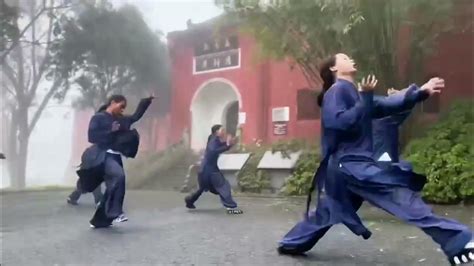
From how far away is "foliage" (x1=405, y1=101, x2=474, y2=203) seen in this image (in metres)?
10.4

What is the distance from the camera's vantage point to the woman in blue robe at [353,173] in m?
4.16

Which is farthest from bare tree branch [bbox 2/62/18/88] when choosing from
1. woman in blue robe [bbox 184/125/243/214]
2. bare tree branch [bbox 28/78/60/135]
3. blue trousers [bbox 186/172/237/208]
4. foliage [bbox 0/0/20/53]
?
blue trousers [bbox 186/172/237/208]

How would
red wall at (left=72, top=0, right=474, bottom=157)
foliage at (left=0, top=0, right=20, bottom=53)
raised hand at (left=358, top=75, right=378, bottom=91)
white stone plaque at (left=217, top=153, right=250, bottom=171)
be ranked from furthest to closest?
foliage at (left=0, top=0, right=20, bottom=53)
white stone plaque at (left=217, top=153, right=250, bottom=171)
red wall at (left=72, top=0, right=474, bottom=157)
raised hand at (left=358, top=75, right=378, bottom=91)

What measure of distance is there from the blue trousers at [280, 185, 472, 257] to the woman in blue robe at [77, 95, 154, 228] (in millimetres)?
2749

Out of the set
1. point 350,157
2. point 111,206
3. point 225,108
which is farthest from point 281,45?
point 350,157

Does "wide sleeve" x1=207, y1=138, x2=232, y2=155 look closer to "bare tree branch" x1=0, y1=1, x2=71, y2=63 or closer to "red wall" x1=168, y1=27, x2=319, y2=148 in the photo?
"red wall" x1=168, y1=27, x2=319, y2=148

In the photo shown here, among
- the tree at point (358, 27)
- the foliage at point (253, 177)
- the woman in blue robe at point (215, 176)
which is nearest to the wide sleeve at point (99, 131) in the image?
the woman in blue robe at point (215, 176)

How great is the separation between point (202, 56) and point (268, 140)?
4133 mm

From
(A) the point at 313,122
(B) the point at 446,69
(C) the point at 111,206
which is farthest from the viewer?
(A) the point at 313,122

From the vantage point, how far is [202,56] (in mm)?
19828

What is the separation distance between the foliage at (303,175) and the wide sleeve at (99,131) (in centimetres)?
694

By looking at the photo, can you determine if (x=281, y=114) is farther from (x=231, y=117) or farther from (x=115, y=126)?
(x=115, y=126)

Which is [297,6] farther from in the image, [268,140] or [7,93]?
[7,93]

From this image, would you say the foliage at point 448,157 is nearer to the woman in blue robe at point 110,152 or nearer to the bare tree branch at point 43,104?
the woman in blue robe at point 110,152
